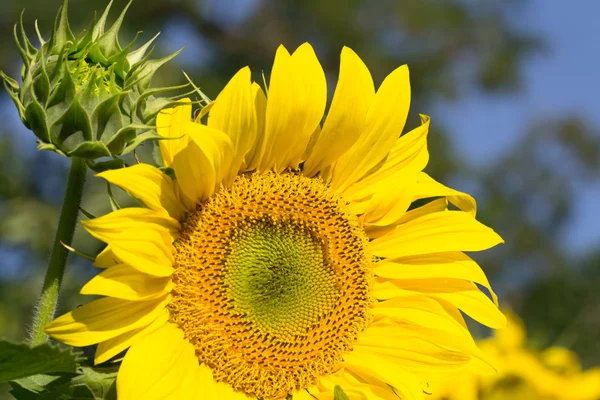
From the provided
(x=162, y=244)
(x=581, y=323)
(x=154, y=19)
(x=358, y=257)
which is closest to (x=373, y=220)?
(x=358, y=257)

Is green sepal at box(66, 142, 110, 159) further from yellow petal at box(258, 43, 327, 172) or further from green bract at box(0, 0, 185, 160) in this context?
yellow petal at box(258, 43, 327, 172)

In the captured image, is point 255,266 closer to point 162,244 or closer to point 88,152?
point 162,244

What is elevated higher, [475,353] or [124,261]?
[124,261]

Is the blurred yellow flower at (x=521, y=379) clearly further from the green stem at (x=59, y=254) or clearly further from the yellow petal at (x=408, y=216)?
the green stem at (x=59, y=254)

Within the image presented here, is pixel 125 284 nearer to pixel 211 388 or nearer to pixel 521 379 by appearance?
pixel 211 388

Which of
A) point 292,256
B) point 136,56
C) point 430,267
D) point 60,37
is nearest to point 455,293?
point 430,267

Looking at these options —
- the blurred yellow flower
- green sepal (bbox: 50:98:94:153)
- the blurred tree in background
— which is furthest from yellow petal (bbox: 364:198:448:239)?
the blurred tree in background

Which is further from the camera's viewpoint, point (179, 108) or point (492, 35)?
point (492, 35)
